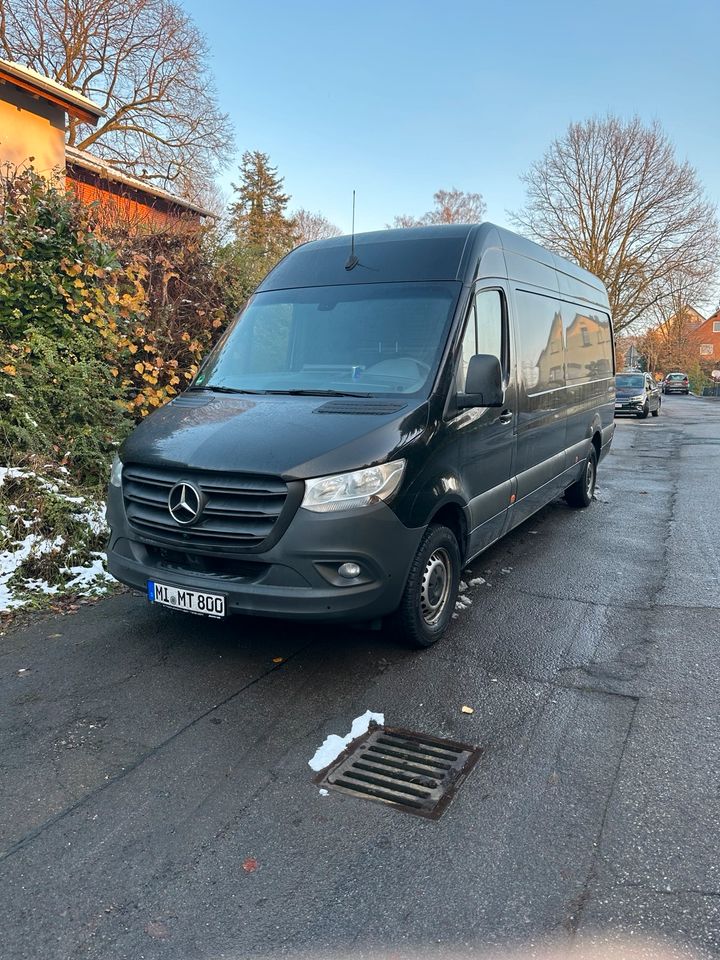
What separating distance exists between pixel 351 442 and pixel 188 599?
1213 millimetres

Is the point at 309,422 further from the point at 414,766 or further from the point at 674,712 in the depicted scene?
the point at 674,712

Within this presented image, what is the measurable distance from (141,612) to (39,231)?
4.86 metres

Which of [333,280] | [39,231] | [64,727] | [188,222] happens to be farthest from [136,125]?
[64,727]

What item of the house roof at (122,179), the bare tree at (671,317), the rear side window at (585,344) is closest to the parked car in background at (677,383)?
the bare tree at (671,317)

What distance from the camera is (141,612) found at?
4.83m

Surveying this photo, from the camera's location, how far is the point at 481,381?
426 cm

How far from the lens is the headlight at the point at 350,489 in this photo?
3486 mm

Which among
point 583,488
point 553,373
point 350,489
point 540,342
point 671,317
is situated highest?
point 671,317

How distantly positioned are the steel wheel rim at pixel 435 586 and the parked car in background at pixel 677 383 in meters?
62.5

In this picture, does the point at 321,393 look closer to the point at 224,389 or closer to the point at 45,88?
the point at 224,389

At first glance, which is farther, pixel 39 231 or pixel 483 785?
pixel 39 231

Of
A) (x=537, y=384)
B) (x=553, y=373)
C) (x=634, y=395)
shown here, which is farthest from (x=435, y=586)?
(x=634, y=395)

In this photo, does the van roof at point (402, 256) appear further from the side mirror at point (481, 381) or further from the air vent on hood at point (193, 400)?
the air vent on hood at point (193, 400)

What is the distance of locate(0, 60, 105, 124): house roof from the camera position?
44.6ft
